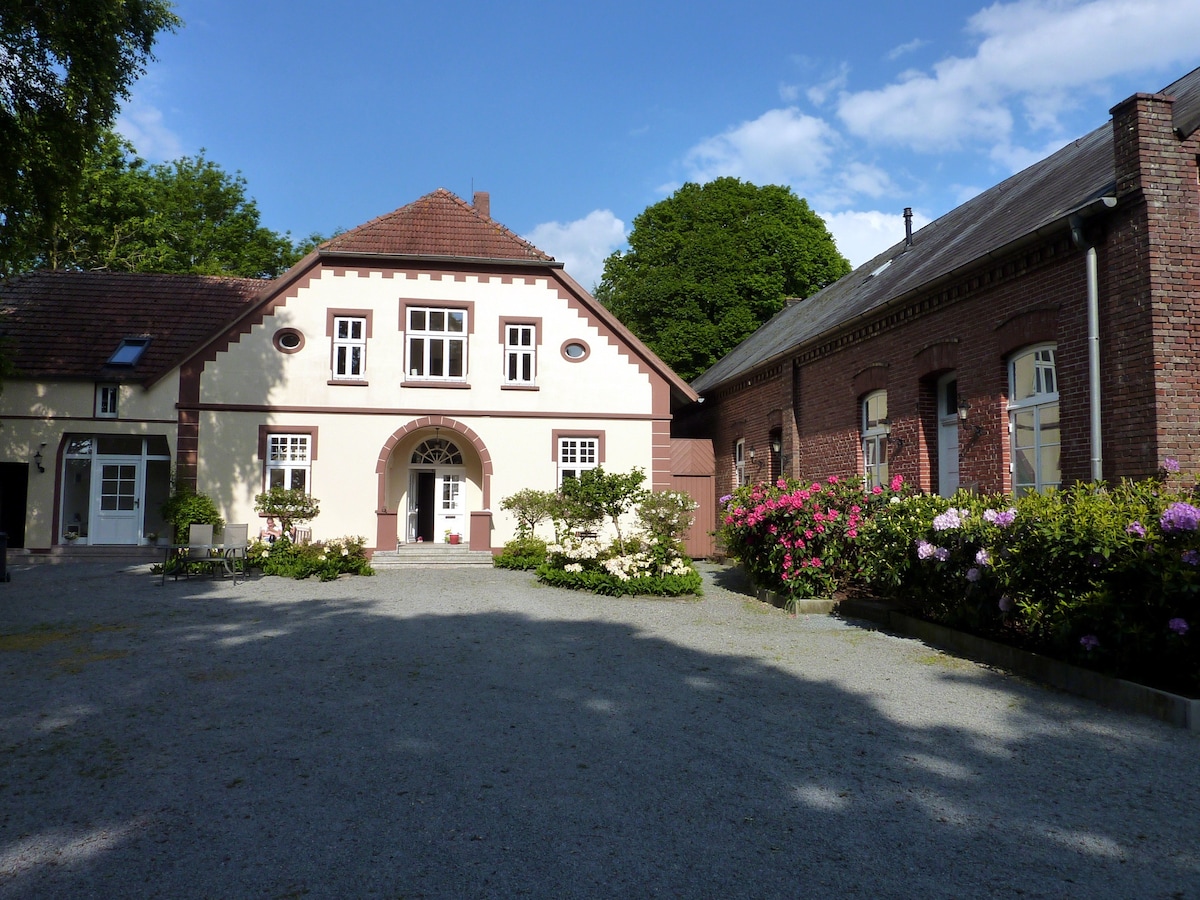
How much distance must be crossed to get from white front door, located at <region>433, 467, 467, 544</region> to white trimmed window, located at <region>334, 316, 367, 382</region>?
2.86 meters

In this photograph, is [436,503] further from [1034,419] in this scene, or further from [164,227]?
[164,227]

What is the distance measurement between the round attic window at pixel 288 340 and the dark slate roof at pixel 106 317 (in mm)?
1353

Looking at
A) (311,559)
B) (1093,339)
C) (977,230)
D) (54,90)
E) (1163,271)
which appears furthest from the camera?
(311,559)

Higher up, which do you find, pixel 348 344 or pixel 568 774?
pixel 348 344

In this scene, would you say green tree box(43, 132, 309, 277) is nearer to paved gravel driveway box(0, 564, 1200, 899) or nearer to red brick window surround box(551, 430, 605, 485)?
red brick window surround box(551, 430, 605, 485)

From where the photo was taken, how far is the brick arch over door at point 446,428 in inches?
691

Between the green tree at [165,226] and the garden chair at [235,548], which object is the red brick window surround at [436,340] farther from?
the green tree at [165,226]

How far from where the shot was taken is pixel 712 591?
13516mm

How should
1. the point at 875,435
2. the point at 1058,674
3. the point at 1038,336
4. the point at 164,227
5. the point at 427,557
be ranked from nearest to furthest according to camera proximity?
1. the point at 1058,674
2. the point at 1038,336
3. the point at 875,435
4. the point at 427,557
5. the point at 164,227

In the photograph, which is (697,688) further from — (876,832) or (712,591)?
(712,591)

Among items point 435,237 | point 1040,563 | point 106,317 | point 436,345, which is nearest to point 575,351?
point 436,345

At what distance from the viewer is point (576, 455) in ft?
60.0

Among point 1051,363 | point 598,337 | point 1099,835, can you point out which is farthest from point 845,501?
point 598,337

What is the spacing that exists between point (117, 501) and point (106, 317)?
4.39 meters
